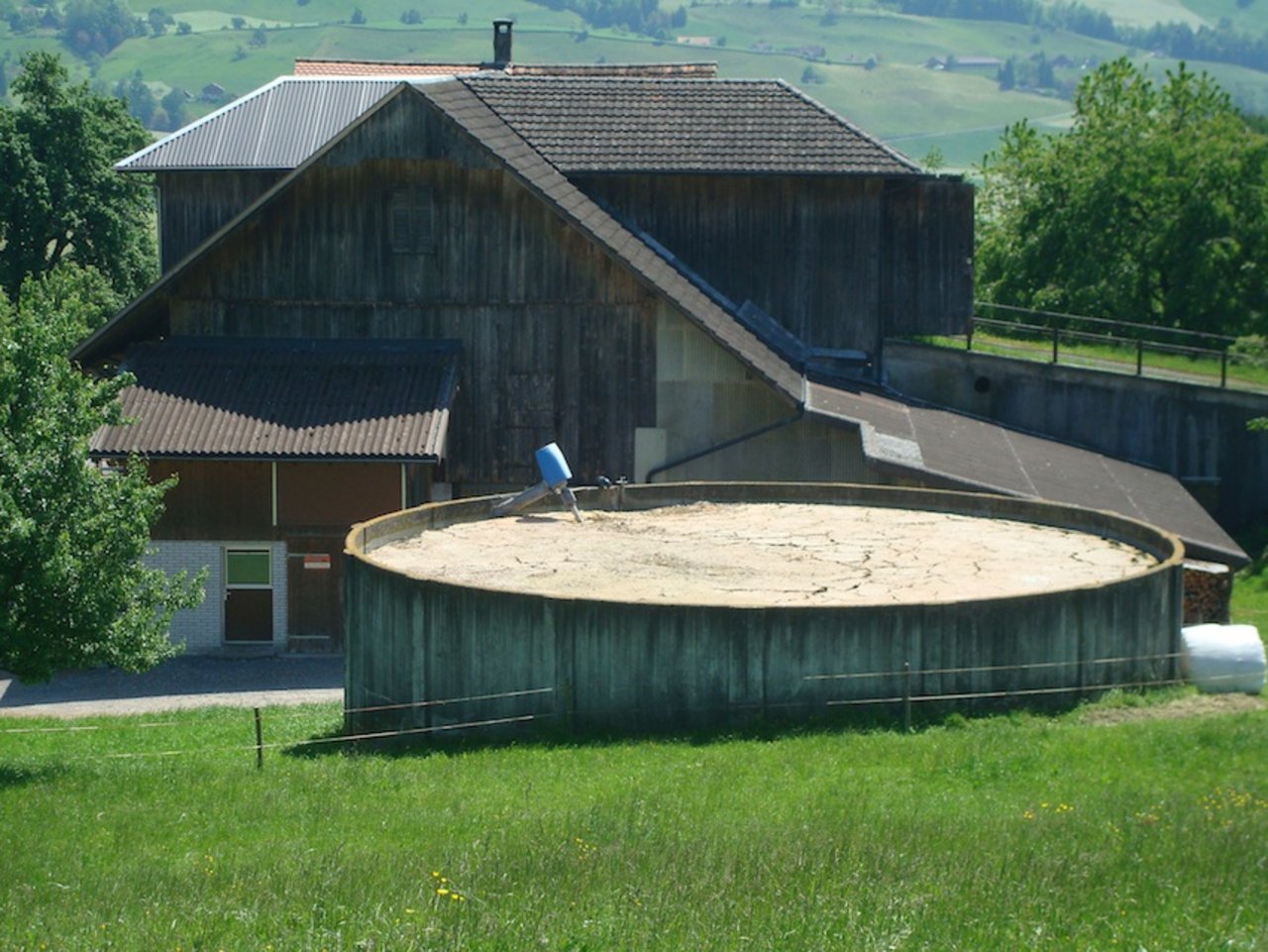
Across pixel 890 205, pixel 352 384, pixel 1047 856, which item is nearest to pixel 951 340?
pixel 890 205

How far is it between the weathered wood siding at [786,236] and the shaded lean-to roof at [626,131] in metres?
0.39

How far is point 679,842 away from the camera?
15672 millimetres

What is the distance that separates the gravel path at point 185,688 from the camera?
1123 inches

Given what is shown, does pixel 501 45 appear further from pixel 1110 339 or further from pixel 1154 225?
pixel 1110 339

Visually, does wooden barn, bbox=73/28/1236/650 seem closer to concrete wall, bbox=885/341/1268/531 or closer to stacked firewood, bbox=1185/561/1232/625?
concrete wall, bbox=885/341/1268/531

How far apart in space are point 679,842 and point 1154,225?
37.2 metres

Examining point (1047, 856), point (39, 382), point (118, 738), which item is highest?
point (39, 382)

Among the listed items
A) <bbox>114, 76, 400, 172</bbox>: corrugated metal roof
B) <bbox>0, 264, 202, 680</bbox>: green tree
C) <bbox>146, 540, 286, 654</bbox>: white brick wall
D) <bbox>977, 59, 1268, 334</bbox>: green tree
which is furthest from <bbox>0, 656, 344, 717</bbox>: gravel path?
<bbox>977, 59, 1268, 334</bbox>: green tree

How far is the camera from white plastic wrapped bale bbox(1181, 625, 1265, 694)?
21250 millimetres

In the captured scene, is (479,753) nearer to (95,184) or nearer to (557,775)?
(557,775)

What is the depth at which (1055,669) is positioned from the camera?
2056cm

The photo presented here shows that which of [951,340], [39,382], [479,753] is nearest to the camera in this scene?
[479,753]

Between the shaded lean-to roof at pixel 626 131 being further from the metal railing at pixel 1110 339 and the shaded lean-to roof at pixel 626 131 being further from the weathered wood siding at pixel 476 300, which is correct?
the metal railing at pixel 1110 339

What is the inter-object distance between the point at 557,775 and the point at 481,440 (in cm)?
1521
